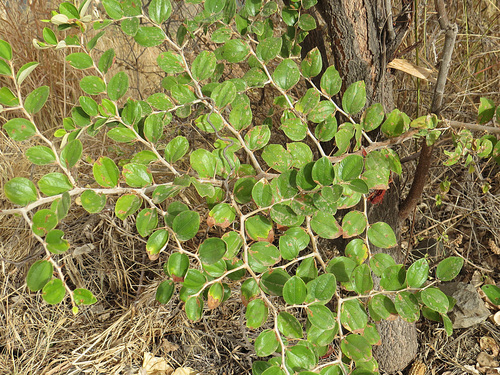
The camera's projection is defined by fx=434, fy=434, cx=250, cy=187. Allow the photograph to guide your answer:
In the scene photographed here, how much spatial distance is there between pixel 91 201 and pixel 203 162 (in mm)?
171

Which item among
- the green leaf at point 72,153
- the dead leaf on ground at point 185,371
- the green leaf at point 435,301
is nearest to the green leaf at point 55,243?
the green leaf at point 72,153

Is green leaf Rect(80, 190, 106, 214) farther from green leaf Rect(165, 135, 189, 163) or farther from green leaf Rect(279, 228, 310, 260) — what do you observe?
green leaf Rect(279, 228, 310, 260)

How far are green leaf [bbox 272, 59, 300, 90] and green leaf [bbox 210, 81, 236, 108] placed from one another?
11cm

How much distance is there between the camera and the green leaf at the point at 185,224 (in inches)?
23.5

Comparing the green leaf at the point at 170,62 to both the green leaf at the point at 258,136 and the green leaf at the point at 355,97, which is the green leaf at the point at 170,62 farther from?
the green leaf at the point at 355,97

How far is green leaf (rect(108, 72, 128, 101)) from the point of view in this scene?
0.71 meters

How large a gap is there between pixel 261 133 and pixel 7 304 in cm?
104

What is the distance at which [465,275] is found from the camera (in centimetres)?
131

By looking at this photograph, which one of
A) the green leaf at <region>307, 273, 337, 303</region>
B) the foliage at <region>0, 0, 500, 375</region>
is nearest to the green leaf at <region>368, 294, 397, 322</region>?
the foliage at <region>0, 0, 500, 375</region>

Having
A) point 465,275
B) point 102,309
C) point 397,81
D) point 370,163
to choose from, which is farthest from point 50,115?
point 465,275

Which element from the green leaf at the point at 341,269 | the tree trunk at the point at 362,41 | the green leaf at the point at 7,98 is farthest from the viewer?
the tree trunk at the point at 362,41

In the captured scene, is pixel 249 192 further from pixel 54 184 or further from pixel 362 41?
pixel 362 41

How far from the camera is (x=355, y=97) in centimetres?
79

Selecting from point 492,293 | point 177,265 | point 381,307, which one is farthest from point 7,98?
point 492,293
